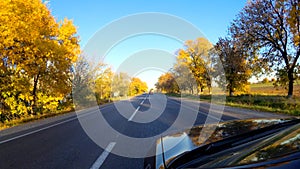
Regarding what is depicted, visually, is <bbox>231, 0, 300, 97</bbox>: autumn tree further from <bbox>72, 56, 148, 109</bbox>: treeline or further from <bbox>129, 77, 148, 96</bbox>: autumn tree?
<bbox>129, 77, 148, 96</bbox>: autumn tree

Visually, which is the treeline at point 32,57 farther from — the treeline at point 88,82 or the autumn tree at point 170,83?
the autumn tree at point 170,83

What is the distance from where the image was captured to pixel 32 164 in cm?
→ 473

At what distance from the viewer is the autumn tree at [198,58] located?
43.4 m

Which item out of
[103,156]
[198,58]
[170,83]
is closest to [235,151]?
[103,156]

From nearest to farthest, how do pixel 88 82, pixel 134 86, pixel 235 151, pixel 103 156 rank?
pixel 235 151 → pixel 103 156 → pixel 88 82 → pixel 134 86

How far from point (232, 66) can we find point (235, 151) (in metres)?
30.0

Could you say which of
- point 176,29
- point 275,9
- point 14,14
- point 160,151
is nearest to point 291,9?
point 275,9

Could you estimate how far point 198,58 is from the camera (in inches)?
1837

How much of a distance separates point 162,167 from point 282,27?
1053 inches

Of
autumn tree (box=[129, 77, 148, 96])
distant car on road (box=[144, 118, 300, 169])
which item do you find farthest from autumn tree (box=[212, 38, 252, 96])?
autumn tree (box=[129, 77, 148, 96])

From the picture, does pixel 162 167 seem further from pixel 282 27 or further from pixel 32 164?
pixel 282 27

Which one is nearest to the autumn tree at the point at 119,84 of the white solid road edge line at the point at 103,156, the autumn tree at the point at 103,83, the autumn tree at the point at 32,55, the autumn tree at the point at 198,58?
the autumn tree at the point at 103,83

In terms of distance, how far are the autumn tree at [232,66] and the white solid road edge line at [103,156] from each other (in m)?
24.9

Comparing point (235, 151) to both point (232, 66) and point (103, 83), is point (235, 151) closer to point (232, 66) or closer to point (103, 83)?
point (232, 66)
